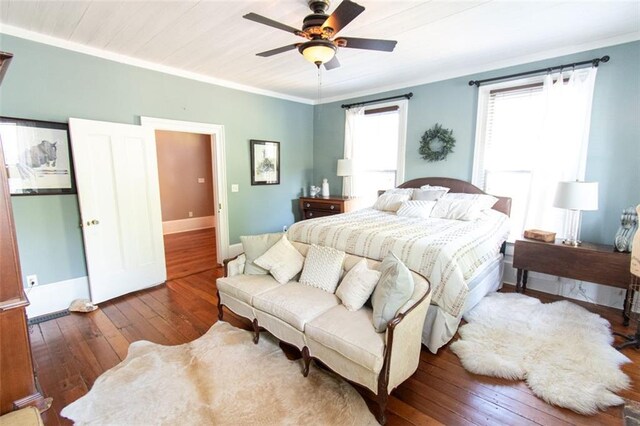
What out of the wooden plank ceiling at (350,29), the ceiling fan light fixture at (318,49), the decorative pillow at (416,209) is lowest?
the decorative pillow at (416,209)

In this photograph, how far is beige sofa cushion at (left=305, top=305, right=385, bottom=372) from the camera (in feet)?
5.61

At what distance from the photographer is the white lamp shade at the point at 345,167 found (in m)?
5.11

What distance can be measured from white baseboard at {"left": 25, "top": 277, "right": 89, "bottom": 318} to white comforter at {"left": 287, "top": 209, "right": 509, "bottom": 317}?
2.38 metres

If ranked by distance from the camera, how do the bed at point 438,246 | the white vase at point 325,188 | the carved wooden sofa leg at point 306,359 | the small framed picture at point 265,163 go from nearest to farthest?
the carved wooden sofa leg at point 306,359, the bed at point 438,246, the small framed picture at point 265,163, the white vase at point 325,188

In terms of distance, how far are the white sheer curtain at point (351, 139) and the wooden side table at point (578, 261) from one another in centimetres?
269

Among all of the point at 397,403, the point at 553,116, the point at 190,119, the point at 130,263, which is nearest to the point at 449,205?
the point at 553,116

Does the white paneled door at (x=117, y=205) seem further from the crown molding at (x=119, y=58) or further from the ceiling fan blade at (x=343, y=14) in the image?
the ceiling fan blade at (x=343, y=14)

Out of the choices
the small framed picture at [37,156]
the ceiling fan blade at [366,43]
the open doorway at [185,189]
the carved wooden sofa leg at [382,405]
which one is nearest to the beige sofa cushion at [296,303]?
the carved wooden sofa leg at [382,405]

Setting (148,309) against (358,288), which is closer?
(358,288)

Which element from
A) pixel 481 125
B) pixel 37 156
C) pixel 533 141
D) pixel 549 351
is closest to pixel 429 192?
pixel 481 125

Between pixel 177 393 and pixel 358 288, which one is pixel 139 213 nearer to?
pixel 177 393

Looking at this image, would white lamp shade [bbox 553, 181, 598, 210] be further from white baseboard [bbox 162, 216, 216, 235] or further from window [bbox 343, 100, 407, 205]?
white baseboard [bbox 162, 216, 216, 235]

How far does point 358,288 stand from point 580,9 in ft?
9.50

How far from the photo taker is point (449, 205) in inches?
145
